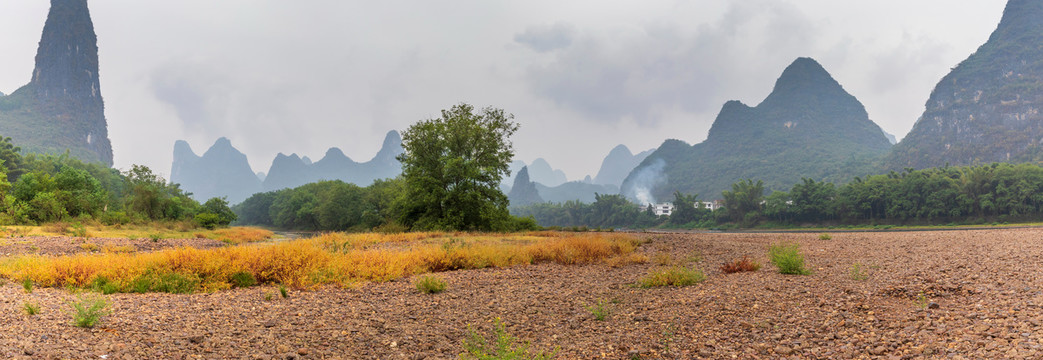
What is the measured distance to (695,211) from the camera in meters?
105

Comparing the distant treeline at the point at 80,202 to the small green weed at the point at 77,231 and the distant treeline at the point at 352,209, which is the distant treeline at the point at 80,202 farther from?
the distant treeline at the point at 352,209

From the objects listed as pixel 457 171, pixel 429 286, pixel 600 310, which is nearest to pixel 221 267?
pixel 429 286

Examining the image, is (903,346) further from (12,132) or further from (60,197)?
(12,132)

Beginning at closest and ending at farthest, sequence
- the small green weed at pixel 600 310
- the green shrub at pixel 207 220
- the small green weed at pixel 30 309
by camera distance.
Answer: the small green weed at pixel 30 309
the small green weed at pixel 600 310
the green shrub at pixel 207 220

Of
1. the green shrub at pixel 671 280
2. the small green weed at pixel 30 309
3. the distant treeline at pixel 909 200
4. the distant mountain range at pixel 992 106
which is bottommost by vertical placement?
the green shrub at pixel 671 280

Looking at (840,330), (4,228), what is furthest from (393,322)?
(4,228)

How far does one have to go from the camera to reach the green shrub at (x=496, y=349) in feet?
15.7

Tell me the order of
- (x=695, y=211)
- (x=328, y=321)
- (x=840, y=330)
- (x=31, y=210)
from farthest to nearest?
(x=695, y=211), (x=31, y=210), (x=328, y=321), (x=840, y=330)

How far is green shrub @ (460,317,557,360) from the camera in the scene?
15.7 feet

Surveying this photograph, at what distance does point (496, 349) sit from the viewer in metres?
5.68

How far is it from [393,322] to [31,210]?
124ft

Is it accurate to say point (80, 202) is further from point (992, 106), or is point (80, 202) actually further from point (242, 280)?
point (992, 106)

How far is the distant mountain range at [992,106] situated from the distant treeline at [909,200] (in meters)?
58.1

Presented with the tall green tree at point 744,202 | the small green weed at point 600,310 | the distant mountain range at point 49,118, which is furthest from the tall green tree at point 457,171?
the distant mountain range at point 49,118
